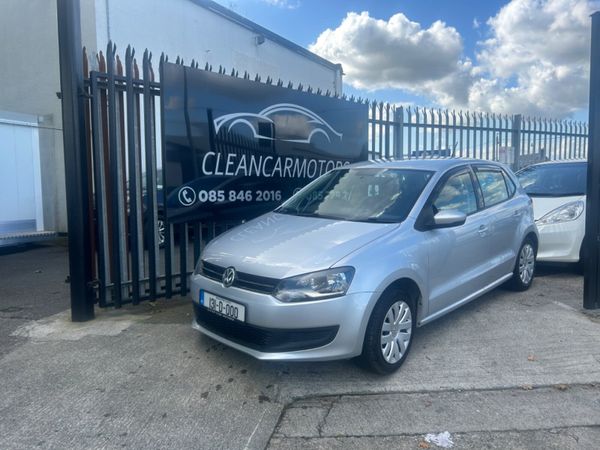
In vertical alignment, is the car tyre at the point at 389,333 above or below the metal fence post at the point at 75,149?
below

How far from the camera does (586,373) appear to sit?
3.65 meters

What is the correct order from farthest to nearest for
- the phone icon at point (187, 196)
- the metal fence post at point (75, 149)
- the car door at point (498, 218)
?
the phone icon at point (187, 196)
the car door at point (498, 218)
the metal fence post at point (75, 149)

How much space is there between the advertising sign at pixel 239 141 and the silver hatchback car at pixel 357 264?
3.78 feet

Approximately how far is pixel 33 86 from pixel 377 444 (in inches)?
431

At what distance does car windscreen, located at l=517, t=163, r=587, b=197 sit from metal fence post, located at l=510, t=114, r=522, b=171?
2.99 metres

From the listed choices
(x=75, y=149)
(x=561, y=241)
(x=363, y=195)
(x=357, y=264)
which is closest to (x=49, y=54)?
(x=75, y=149)

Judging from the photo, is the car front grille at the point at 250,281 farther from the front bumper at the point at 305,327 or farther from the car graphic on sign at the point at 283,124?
the car graphic on sign at the point at 283,124

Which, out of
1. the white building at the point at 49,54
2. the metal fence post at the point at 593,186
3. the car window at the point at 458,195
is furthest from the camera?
the white building at the point at 49,54

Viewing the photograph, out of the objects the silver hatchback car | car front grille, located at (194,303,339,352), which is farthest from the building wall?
car front grille, located at (194,303,339,352)

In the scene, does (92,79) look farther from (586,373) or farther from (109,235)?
(586,373)

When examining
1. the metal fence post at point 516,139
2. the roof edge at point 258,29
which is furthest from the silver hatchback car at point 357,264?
the roof edge at point 258,29

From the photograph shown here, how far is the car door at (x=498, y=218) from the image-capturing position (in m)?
4.90

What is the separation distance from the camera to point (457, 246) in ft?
A: 13.9

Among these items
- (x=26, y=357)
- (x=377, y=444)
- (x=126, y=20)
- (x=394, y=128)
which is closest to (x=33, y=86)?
(x=126, y=20)
